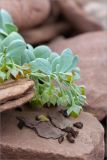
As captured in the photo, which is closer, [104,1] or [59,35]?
[59,35]

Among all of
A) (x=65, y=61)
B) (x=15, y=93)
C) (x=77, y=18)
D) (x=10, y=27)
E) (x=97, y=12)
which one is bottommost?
(x=15, y=93)

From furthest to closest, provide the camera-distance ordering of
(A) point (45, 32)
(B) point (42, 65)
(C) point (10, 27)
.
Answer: (A) point (45, 32), (C) point (10, 27), (B) point (42, 65)

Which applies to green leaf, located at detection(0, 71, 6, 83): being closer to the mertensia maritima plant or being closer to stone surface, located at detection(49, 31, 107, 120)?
the mertensia maritima plant

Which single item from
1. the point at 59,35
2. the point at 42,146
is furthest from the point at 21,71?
the point at 59,35

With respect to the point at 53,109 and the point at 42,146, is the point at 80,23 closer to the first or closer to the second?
the point at 53,109

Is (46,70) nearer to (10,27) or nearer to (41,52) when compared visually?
(41,52)

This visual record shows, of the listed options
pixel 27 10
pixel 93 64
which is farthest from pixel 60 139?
pixel 27 10
